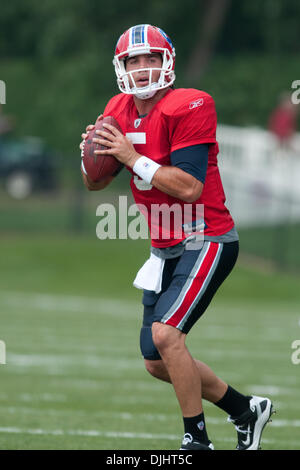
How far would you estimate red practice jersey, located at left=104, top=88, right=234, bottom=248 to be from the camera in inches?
186

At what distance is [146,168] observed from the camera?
472 centimetres

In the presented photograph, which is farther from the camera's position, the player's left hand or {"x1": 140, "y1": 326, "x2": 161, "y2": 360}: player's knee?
{"x1": 140, "y1": 326, "x2": 161, "y2": 360}: player's knee

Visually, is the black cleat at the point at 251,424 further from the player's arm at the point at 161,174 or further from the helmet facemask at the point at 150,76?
the helmet facemask at the point at 150,76

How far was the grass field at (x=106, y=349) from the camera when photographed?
5988mm

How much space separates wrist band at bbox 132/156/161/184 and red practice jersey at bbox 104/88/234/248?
0.13m

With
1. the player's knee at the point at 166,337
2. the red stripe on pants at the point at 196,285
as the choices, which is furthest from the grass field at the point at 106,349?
the red stripe on pants at the point at 196,285

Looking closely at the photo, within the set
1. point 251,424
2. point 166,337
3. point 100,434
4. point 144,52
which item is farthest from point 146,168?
point 100,434

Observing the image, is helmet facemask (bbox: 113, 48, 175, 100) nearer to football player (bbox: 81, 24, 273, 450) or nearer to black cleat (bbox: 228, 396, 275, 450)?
football player (bbox: 81, 24, 273, 450)

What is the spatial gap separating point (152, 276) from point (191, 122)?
2.79ft

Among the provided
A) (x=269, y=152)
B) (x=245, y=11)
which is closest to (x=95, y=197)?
(x=269, y=152)
